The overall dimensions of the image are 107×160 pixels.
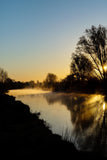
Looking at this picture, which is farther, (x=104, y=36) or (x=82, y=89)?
(x=82, y=89)

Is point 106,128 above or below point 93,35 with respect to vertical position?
below

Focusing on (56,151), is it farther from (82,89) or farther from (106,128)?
(82,89)

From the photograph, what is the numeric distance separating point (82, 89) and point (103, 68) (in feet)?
87.6

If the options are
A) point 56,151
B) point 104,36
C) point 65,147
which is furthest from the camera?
A: point 104,36

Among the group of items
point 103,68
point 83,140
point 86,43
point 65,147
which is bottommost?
point 83,140

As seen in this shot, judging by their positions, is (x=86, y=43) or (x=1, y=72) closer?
(x=86, y=43)

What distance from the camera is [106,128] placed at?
8.45 metres

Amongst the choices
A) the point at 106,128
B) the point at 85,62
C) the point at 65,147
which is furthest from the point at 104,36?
the point at 65,147

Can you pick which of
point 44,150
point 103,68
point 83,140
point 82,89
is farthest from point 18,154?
point 82,89

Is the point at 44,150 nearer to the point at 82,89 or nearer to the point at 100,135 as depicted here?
the point at 100,135

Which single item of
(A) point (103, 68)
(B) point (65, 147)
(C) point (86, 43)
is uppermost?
(C) point (86, 43)

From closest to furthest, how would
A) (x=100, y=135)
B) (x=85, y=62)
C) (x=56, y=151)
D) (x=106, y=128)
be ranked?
1. (x=56, y=151)
2. (x=100, y=135)
3. (x=106, y=128)
4. (x=85, y=62)

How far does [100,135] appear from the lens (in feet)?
23.7

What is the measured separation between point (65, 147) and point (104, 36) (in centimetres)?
1803
